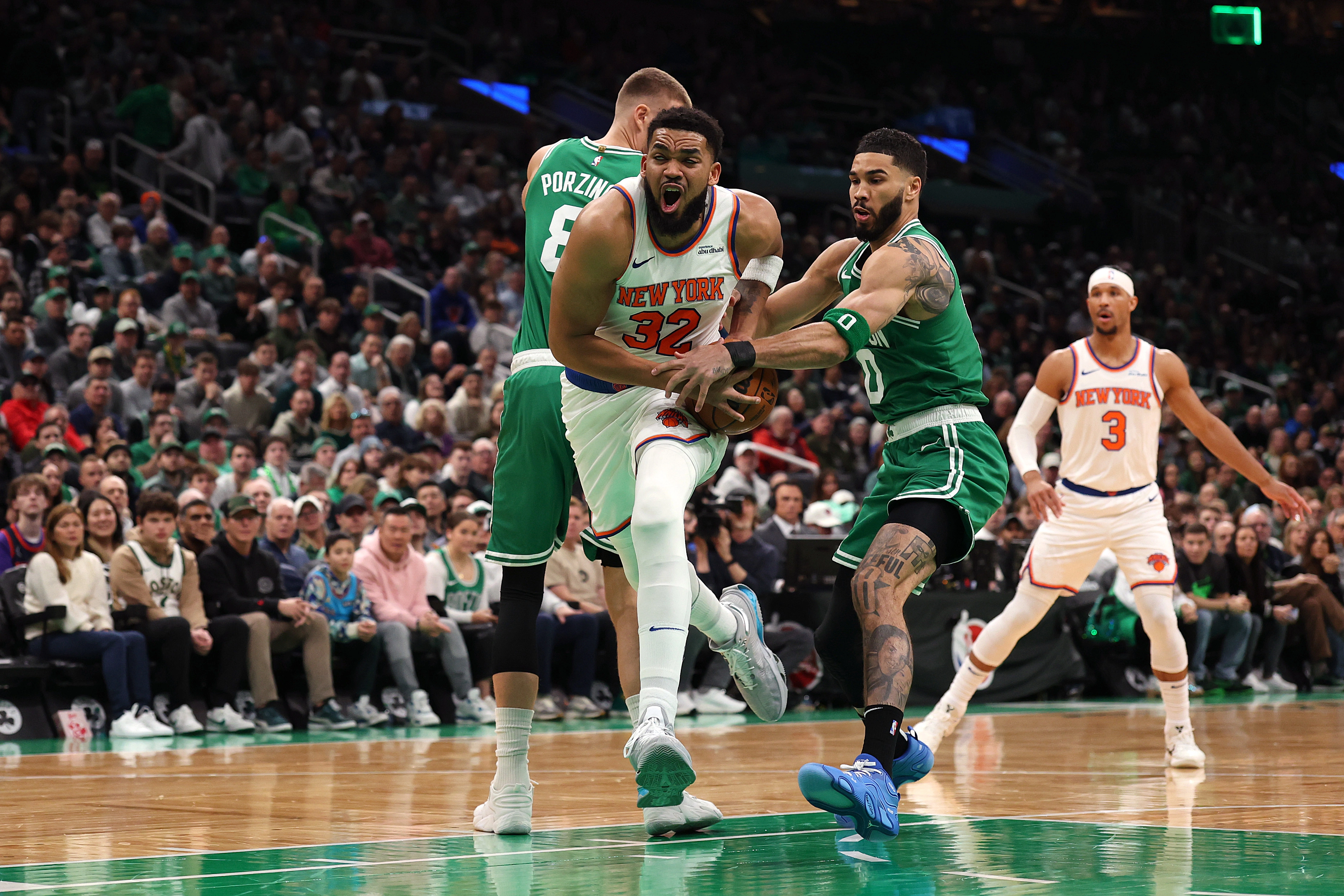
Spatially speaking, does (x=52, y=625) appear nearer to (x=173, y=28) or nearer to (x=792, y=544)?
(x=792, y=544)

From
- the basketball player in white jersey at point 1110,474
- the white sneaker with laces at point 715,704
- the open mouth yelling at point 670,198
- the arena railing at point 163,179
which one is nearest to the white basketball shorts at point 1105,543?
the basketball player in white jersey at point 1110,474

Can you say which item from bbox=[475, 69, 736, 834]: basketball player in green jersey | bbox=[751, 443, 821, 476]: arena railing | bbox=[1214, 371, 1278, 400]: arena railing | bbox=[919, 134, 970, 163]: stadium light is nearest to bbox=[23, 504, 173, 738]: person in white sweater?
bbox=[475, 69, 736, 834]: basketball player in green jersey

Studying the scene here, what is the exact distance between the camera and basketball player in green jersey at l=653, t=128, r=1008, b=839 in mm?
4605

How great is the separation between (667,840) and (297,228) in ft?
45.3

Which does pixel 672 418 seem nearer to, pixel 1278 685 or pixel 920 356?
pixel 920 356

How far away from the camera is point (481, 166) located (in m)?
20.6

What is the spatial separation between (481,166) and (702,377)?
55.0 ft

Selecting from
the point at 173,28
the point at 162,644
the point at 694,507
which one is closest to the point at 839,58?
the point at 173,28

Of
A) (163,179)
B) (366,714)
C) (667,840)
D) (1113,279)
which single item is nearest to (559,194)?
(667,840)

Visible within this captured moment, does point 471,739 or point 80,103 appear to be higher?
point 80,103

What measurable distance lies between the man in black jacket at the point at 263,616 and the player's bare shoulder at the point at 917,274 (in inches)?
251

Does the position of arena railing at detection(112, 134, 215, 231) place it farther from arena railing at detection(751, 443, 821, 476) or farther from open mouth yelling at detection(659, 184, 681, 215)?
open mouth yelling at detection(659, 184, 681, 215)

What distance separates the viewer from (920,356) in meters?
5.12

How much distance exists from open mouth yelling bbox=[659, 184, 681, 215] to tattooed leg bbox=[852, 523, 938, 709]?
4.03ft
